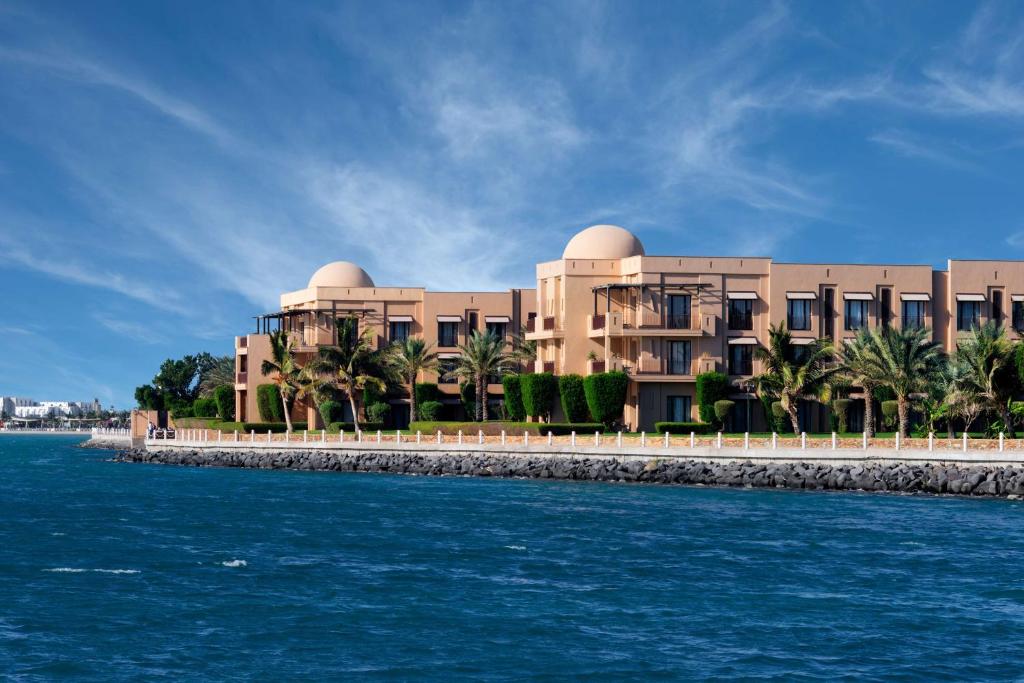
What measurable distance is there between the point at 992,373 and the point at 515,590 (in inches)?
1374

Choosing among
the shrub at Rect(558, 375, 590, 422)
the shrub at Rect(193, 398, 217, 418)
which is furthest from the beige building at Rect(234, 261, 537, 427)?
the shrub at Rect(193, 398, 217, 418)

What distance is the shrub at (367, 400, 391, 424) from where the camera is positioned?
7812cm

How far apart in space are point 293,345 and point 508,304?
14.6 m

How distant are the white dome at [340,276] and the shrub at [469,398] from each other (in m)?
12.7

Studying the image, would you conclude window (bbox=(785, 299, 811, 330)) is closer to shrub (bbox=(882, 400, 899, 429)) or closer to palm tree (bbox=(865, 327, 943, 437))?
shrub (bbox=(882, 400, 899, 429))

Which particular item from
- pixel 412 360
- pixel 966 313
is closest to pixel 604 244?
pixel 412 360

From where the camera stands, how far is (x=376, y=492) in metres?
48.8

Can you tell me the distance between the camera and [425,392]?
79062mm

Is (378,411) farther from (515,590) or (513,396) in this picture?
(515,590)

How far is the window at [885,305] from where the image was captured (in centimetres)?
7038

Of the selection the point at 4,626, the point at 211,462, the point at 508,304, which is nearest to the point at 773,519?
the point at 4,626

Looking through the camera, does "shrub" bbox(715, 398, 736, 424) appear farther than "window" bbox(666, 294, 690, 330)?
No

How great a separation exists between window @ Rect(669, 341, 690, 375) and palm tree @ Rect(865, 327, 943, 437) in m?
12.5

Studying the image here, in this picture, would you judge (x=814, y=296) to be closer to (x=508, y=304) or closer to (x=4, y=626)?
(x=508, y=304)
